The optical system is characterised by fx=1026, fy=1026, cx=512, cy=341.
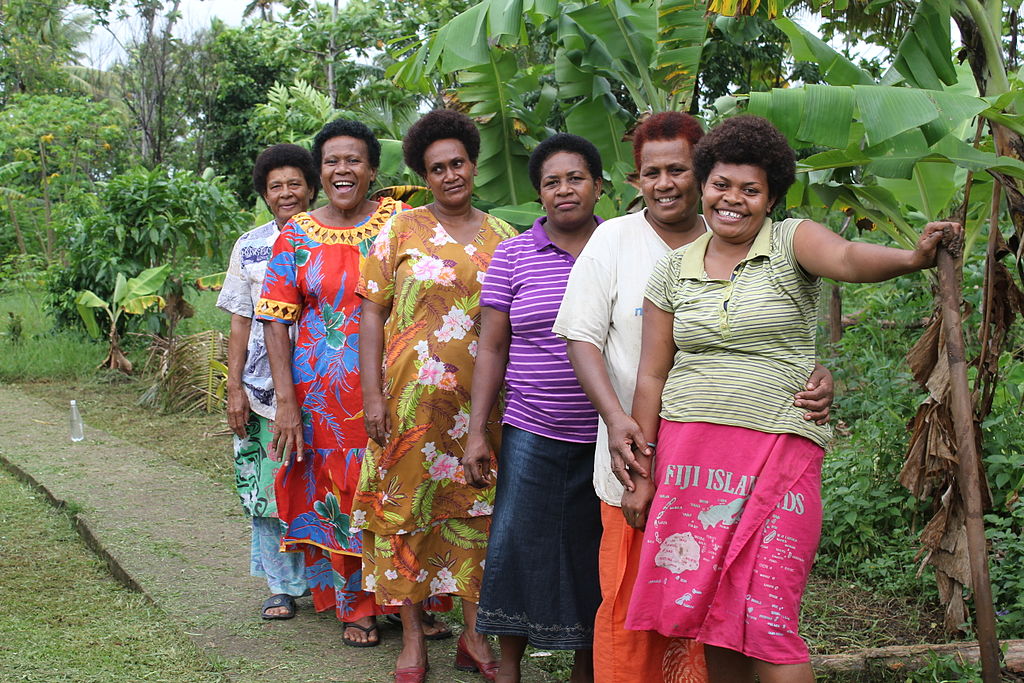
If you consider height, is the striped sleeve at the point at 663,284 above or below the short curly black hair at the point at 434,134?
below

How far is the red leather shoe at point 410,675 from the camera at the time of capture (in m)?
3.59

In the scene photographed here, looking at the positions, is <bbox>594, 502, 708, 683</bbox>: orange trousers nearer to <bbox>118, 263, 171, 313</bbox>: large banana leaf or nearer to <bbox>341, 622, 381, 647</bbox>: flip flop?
<bbox>341, 622, 381, 647</bbox>: flip flop

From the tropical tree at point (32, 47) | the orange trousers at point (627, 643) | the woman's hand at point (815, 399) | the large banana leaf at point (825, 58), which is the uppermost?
the tropical tree at point (32, 47)

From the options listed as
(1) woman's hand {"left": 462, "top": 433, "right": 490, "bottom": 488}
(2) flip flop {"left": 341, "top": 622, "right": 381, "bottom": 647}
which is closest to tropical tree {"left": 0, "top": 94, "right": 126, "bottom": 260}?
(2) flip flop {"left": 341, "top": 622, "right": 381, "bottom": 647}

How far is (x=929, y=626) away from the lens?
158 inches

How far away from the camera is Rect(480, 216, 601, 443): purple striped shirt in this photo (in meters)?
3.25

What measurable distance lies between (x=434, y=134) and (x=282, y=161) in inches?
45.8

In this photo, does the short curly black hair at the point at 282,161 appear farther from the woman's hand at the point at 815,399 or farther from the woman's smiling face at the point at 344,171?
the woman's hand at the point at 815,399

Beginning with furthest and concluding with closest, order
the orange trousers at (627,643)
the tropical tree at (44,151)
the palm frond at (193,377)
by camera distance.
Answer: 1. the tropical tree at (44,151)
2. the palm frond at (193,377)
3. the orange trousers at (627,643)

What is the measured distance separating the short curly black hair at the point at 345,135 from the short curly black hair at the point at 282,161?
0.38 metres

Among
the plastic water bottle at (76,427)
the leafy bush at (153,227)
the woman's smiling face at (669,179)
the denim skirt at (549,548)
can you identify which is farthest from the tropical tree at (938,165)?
the leafy bush at (153,227)

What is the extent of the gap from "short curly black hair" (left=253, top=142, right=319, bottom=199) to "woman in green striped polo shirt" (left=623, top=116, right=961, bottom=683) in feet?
7.97

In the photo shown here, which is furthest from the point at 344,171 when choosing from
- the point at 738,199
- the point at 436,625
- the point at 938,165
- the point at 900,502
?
the point at 900,502

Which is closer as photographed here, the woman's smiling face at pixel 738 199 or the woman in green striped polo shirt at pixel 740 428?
the woman in green striped polo shirt at pixel 740 428
